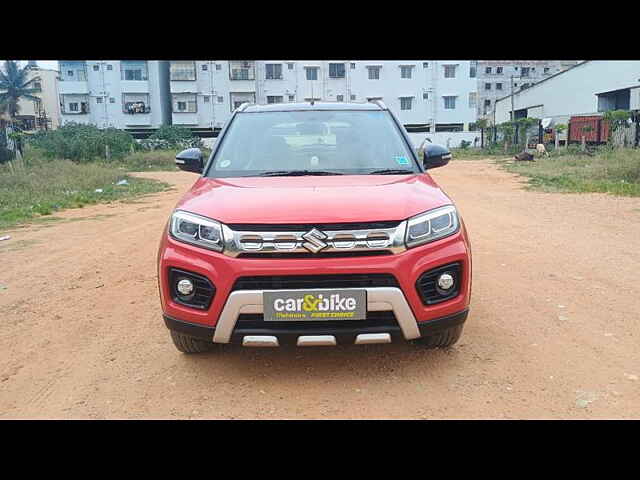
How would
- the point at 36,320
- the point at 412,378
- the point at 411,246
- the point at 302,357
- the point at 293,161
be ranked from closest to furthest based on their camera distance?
1. the point at 411,246
2. the point at 412,378
3. the point at 302,357
4. the point at 293,161
5. the point at 36,320

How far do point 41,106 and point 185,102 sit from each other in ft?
72.9

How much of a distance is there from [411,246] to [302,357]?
3.52 ft

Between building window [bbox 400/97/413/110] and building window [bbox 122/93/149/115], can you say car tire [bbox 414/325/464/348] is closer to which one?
building window [bbox 400/97/413/110]

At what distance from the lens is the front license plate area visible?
2.89 meters

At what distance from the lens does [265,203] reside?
10.3ft

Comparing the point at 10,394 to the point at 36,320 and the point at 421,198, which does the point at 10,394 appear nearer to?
the point at 36,320

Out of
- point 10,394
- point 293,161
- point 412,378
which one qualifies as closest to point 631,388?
point 412,378

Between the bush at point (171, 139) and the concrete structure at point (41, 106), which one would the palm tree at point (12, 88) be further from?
the bush at point (171, 139)

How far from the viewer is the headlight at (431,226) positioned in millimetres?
3031

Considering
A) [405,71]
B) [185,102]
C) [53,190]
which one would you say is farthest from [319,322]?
[185,102]

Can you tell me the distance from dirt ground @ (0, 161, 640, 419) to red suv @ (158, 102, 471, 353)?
1.00 ft

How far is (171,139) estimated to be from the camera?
45.2 meters

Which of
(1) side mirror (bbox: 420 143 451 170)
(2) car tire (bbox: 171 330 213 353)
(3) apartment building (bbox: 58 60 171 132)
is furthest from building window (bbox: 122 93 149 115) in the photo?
(2) car tire (bbox: 171 330 213 353)

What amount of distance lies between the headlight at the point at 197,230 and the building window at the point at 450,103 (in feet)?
167
